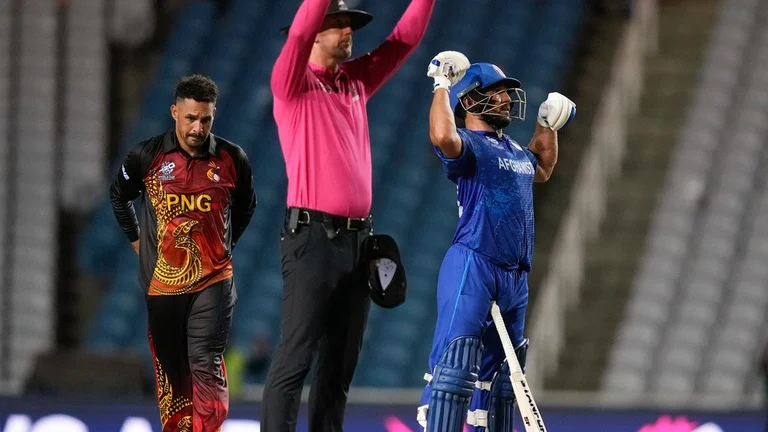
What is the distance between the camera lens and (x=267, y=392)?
487 centimetres

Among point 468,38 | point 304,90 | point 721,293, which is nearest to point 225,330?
point 304,90

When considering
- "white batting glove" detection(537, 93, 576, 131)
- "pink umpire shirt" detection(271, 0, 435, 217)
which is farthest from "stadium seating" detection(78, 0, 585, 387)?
"pink umpire shirt" detection(271, 0, 435, 217)

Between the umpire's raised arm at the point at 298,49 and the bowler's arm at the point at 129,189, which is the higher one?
the umpire's raised arm at the point at 298,49

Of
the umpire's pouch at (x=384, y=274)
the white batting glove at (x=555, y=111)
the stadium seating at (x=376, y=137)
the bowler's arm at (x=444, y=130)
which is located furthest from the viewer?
the stadium seating at (x=376, y=137)

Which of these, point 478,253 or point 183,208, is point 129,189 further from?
point 478,253

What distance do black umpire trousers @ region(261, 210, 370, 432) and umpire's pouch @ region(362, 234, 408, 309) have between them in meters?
0.04

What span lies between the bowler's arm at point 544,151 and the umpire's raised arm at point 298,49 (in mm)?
1017

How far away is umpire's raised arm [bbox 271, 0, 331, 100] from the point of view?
4.79m

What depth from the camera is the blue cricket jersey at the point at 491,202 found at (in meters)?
4.90

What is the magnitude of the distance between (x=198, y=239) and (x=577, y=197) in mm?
7594

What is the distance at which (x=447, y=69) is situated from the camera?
490cm

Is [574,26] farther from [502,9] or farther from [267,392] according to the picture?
[267,392]

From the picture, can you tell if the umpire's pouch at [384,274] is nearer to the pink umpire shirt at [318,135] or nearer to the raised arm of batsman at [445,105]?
the pink umpire shirt at [318,135]

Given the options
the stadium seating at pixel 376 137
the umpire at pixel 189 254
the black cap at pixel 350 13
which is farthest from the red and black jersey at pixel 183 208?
the stadium seating at pixel 376 137
